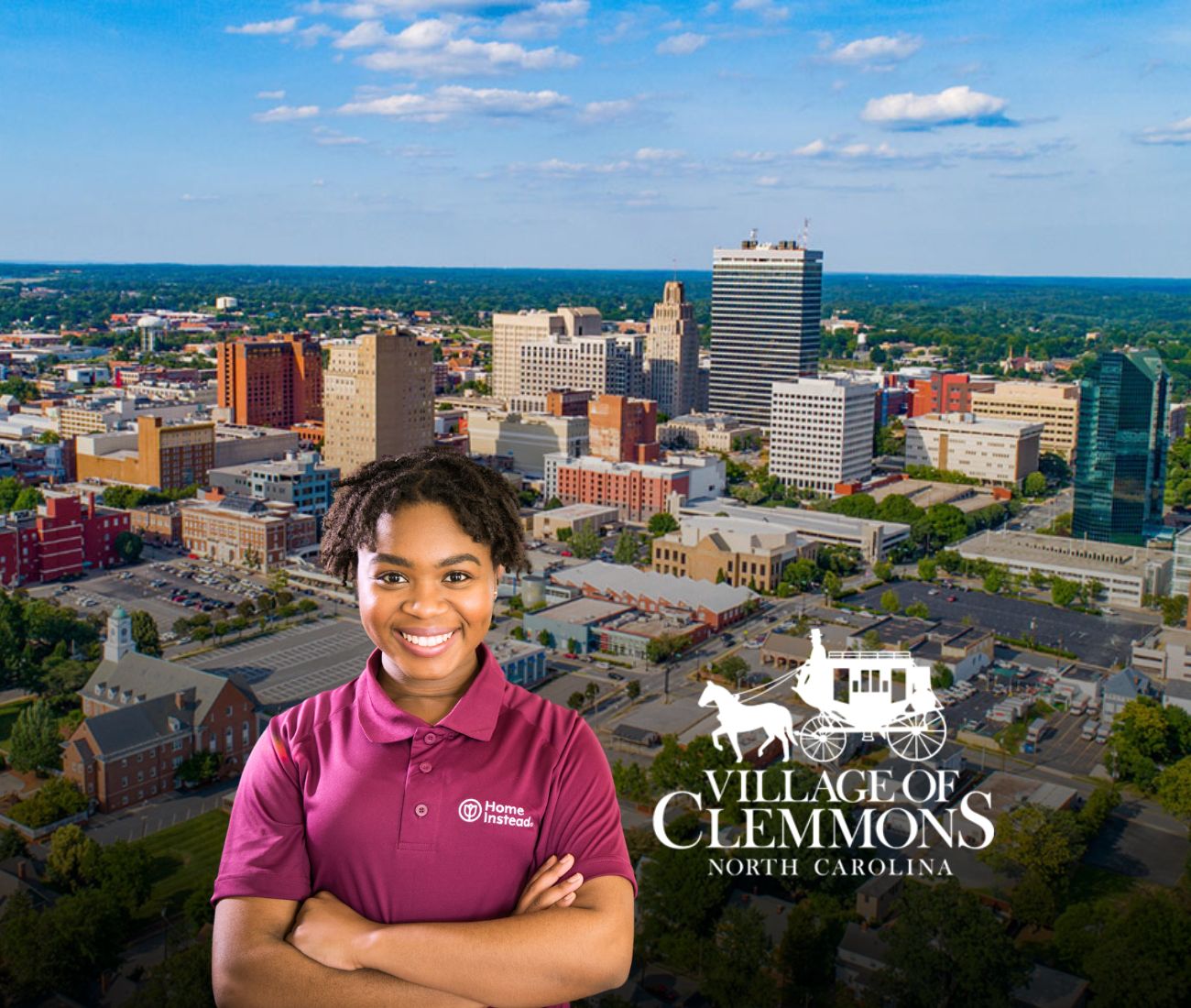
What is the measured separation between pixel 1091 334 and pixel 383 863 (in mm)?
68868

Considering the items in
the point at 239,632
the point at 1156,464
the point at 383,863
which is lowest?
the point at 239,632

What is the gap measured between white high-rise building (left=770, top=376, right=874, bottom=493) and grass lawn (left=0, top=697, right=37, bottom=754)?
18.2 metres

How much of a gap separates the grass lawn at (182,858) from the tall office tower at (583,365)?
25016 millimetres

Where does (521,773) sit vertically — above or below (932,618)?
above

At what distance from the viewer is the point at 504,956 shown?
1.49 meters

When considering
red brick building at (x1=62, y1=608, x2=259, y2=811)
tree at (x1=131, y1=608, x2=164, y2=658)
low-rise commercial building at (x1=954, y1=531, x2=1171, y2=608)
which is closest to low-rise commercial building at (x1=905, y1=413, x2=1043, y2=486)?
low-rise commercial building at (x1=954, y1=531, x2=1171, y2=608)

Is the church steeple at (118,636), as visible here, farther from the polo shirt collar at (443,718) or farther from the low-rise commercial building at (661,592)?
the polo shirt collar at (443,718)

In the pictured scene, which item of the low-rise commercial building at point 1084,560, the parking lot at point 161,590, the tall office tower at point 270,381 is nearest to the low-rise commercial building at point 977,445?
the low-rise commercial building at point 1084,560

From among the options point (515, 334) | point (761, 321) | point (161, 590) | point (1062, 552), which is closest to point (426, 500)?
point (161, 590)

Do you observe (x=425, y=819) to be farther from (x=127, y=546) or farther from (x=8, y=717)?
(x=127, y=546)

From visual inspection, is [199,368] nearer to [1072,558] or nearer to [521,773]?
[1072,558]

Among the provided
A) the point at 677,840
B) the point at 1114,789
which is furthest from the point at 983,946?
the point at 1114,789

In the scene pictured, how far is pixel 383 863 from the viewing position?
156 centimetres

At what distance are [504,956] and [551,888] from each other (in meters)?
0.10
